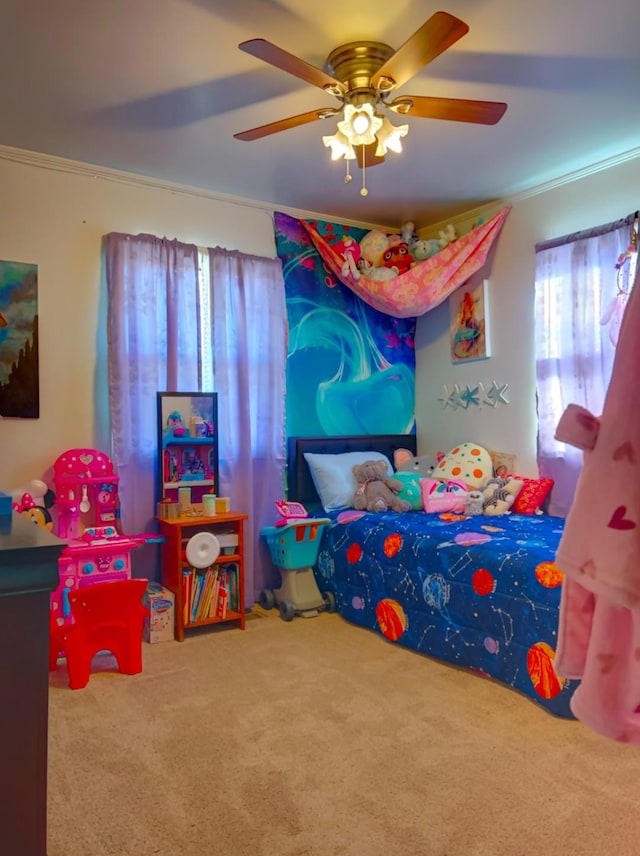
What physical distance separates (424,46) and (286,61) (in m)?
0.44

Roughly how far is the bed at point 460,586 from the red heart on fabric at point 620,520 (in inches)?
72.1

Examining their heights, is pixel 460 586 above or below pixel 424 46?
below

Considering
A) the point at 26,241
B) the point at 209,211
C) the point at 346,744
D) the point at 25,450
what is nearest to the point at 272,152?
the point at 209,211

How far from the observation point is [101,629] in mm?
2764

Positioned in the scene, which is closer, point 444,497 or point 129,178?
point 129,178

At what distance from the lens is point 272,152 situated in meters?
3.28

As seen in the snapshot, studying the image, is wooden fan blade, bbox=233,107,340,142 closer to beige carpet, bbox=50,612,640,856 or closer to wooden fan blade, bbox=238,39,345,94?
wooden fan blade, bbox=238,39,345,94

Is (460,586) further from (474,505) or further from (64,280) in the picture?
(64,280)

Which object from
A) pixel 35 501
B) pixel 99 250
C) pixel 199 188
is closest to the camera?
pixel 35 501

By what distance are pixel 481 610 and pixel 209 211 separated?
2769 millimetres

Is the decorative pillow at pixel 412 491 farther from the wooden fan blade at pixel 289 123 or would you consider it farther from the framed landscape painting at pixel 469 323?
the wooden fan blade at pixel 289 123

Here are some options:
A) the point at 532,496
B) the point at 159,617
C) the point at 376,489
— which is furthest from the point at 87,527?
the point at 532,496

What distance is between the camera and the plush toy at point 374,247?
13.9 ft

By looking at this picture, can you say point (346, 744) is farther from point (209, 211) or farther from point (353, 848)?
point (209, 211)
